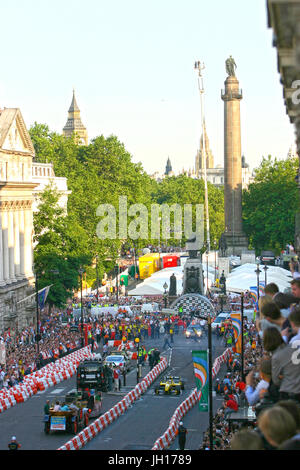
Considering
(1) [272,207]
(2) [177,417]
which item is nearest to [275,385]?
(2) [177,417]

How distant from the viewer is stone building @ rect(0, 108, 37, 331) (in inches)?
2499

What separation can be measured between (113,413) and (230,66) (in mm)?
78578

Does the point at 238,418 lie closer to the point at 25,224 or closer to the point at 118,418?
the point at 118,418

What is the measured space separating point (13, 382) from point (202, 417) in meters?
10.3

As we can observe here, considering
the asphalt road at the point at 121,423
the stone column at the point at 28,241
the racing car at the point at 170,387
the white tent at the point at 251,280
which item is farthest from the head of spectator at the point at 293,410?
the stone column at the point at 28,241

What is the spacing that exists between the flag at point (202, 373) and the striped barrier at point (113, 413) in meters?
3.97

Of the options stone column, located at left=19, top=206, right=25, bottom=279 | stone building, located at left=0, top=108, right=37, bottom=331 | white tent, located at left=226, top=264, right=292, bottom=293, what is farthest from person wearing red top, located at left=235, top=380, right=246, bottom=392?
stone column, located at left=19, top=206, right=25, bottom=279

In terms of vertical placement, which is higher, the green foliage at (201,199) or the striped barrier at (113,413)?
the green foliage at (201,199)

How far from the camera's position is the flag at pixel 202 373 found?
31078 mm

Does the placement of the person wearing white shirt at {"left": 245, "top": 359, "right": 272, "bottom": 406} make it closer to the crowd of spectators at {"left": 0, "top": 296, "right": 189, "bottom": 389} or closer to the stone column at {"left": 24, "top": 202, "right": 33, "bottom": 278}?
the crowd of spectators at {"left": 0, "top": 296, "right": 189, "bottom": 389}

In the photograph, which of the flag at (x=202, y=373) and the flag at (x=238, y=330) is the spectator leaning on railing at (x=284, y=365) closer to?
the flag at (x=202, y=373)

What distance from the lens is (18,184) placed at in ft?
→ 221

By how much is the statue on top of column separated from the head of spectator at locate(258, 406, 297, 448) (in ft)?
334

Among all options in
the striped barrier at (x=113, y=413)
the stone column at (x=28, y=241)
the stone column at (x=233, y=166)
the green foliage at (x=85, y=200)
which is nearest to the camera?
the striped barrier at (x=113, y=413)
